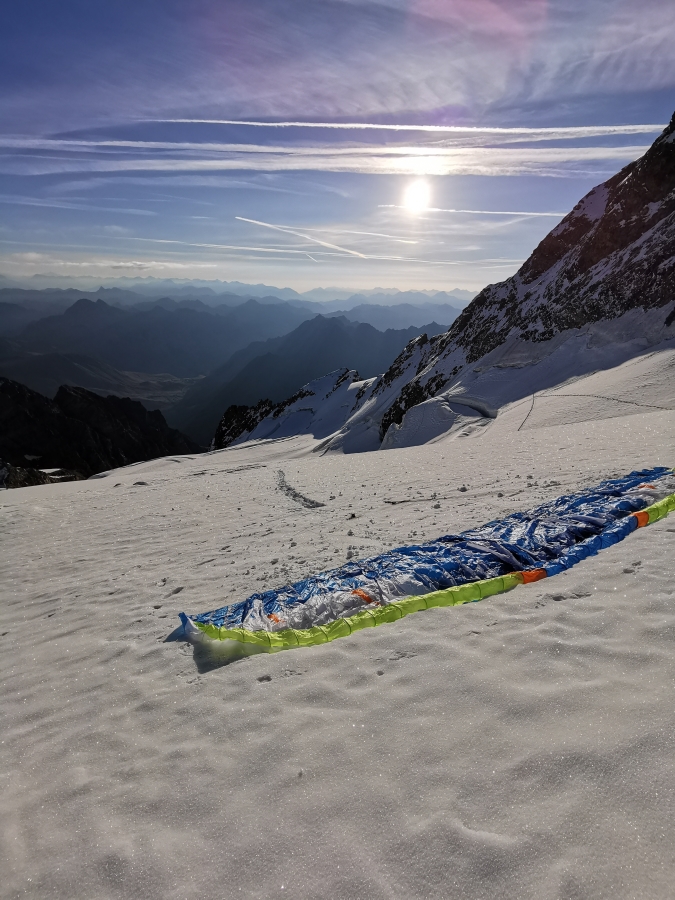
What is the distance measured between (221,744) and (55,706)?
2125mm

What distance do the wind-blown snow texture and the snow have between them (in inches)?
1055

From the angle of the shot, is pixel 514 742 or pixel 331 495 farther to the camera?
pixel 331 495

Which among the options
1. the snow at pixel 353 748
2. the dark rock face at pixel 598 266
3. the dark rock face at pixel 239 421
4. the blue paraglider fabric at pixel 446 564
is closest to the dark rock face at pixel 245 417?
the dark rock face at pixel 239 421

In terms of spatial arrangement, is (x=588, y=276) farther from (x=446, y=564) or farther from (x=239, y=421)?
(x=239, y=421)

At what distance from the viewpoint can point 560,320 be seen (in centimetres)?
4147

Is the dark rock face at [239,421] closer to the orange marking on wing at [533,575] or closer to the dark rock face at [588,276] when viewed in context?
the dark rock face at [588,276]

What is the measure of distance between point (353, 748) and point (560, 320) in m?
44.8

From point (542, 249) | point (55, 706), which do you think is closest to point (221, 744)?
point (55, 706)

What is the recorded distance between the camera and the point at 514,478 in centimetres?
1105

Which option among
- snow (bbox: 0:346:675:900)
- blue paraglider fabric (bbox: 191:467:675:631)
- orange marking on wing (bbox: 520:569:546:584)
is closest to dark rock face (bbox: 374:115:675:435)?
blue paraglider fabric (bbox: 191:467:675:631)

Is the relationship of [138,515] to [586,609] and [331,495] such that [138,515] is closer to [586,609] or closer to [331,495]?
[331,495]

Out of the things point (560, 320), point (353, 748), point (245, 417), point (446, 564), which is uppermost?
point (560, 320)

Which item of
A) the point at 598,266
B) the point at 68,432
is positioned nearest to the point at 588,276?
the point at 598,266

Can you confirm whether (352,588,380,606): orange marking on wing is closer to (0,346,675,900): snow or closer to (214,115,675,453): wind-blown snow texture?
(0,346,675,900): snow
